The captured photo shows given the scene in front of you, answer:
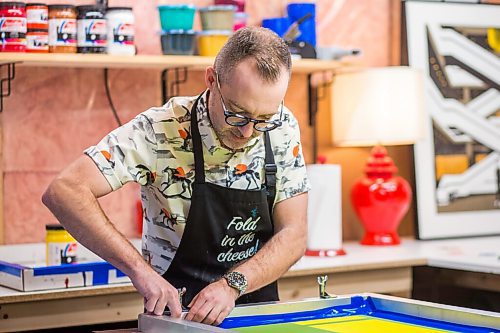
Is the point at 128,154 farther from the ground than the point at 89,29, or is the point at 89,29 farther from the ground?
the point at 89,29

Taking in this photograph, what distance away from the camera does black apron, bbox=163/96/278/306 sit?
9.22 feet

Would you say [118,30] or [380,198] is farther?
[380,198]

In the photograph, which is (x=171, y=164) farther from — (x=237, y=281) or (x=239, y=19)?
(x=239, y=19)

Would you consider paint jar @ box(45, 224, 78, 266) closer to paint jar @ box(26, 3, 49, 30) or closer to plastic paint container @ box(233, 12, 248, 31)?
paint jar @ box(26, 3, 49, 30)

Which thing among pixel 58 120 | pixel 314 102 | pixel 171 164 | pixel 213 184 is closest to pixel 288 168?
pixel 213 184

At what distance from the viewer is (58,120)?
399cm

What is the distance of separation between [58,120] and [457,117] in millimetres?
1940

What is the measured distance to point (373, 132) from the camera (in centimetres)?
440

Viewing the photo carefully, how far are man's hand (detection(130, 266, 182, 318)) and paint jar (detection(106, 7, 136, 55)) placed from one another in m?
1.49

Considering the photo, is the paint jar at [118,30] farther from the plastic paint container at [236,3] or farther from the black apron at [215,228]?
the black apron at [215,228]

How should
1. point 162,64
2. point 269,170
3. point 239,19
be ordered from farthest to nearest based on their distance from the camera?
point 239,19 < point 162,64 < point 269,170

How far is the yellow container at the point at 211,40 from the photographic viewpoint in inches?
157

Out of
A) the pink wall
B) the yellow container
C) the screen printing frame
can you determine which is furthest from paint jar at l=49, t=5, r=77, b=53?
the screen printing frame

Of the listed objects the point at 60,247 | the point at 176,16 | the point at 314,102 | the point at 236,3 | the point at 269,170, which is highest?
the point at 236,3
